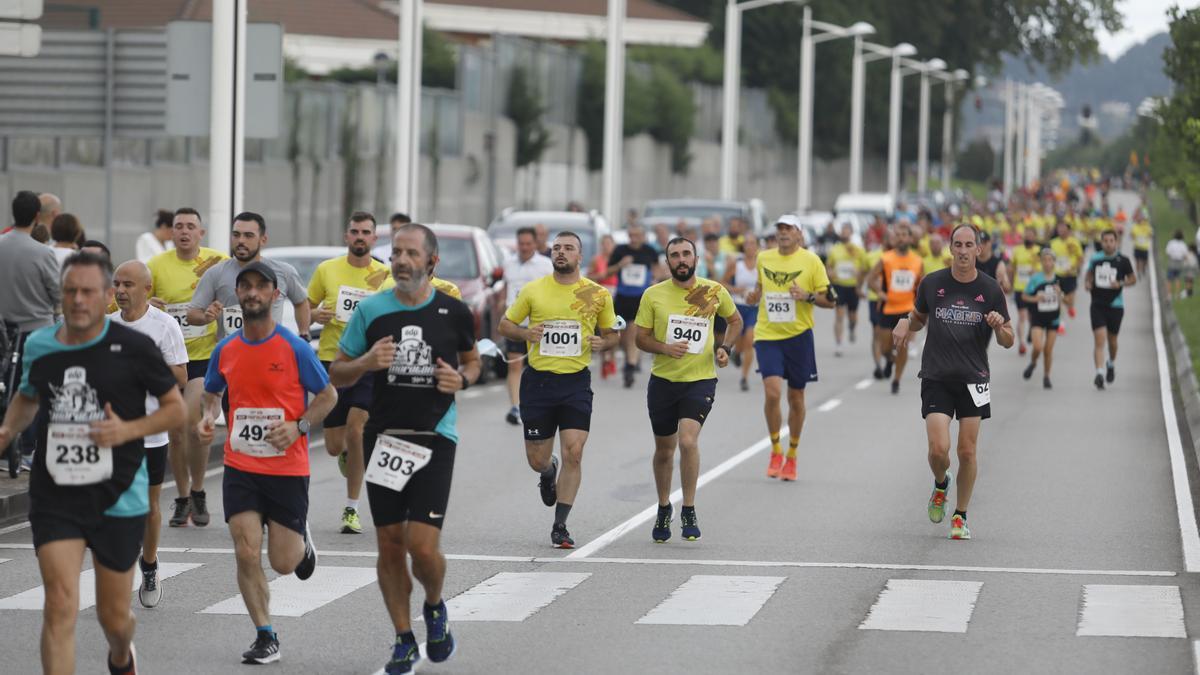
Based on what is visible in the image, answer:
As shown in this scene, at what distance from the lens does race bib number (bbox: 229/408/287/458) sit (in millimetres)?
Result: 9227

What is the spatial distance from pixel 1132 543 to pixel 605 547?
3.00m

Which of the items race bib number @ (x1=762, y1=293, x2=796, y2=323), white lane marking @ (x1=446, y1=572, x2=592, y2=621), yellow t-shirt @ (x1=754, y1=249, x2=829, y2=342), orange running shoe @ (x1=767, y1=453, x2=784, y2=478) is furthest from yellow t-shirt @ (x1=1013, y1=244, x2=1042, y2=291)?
white lane marking @ (x1=446, y1=572, x2=592, y2=621)

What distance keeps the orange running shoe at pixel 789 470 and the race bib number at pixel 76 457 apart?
8.73m

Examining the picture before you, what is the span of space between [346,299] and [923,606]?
4.34m

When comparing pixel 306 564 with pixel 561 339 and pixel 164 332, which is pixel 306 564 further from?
pixel 561 339

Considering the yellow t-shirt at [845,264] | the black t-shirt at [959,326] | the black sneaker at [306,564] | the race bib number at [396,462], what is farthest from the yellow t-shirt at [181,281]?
the yellow t-shirt at [845,264]

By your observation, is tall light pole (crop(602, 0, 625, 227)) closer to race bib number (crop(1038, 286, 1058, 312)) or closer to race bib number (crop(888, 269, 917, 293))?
race bib number (crop(1038, 286, 1058, 312))

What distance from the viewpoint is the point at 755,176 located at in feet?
265

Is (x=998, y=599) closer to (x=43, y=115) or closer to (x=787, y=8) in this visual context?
(x=43, y=115)

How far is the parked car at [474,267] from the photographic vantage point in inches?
933

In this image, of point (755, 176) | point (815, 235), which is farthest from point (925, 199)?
point (815, 235)

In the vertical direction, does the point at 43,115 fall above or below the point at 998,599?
above

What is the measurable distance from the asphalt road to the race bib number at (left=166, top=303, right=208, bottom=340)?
3.79 ft

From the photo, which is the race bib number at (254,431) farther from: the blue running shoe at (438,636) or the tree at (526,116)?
the tree at (526,116)
